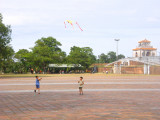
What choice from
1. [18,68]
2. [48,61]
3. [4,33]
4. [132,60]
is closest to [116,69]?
[132,60]

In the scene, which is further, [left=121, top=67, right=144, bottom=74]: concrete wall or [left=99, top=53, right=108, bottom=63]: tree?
[left=99, top=53, right=108, bottom=63]: tree

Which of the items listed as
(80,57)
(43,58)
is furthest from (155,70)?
(43,58)

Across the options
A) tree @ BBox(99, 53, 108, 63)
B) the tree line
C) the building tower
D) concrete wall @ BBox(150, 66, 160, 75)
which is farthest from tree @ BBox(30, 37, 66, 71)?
tree @ BBox(99, 53, 108, 63)

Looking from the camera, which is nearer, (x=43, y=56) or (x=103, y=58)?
(x=43, y=56)

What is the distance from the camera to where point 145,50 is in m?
96.2

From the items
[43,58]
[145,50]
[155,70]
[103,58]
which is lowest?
[155,70]

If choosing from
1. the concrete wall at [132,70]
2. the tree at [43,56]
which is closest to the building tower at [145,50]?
the concrete wall at [132,70]

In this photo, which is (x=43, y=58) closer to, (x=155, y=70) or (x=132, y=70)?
(x=132, y=70)

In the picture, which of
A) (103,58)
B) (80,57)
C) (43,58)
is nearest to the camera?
(43,58)

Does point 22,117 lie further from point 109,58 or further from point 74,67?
point 109,58

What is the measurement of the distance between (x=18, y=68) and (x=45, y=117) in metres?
64.0

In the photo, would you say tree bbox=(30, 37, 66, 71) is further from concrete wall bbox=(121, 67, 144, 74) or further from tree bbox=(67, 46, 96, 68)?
concrete wall bbox=(121, 67, 144, 74)

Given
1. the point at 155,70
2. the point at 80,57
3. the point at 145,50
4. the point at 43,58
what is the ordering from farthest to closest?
the point at 145,50 < the point at 80,57 < the point at 43,58 < the point at 155,70

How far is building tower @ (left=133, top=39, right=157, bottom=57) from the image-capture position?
95.7 metres
